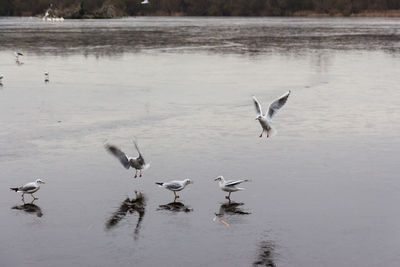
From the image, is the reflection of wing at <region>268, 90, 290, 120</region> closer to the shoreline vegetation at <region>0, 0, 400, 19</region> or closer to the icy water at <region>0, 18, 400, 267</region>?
the icy water at <region>0, 18, 400, 267</region>

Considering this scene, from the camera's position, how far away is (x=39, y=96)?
27.5m

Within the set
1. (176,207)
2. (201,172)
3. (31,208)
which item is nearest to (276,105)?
(201,172)

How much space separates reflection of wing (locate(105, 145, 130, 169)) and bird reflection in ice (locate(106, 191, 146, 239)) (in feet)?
3.55

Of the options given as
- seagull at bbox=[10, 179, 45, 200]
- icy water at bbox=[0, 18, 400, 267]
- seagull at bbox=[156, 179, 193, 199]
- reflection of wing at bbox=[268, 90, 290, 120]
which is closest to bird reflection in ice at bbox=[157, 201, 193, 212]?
icy water at bbox=[0, 18, 400, 267]

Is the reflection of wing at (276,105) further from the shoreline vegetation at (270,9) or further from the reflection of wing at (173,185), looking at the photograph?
the shoreline vegetation at (270,9)

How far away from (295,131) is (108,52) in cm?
3241

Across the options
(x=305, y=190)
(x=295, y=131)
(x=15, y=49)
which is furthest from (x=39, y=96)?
(x=15, y=49)

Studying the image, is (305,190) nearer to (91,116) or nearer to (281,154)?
(281,154)

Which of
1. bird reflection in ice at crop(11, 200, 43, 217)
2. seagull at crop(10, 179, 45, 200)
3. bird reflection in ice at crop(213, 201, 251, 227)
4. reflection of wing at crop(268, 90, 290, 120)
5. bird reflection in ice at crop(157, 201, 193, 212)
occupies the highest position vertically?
reflection of wing at crop(268, 90, 290, 120)

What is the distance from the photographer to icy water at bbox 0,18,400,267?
10648 mm

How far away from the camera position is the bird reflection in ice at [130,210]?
38.5 feet

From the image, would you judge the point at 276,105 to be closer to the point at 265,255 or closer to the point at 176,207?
the point at 176,207

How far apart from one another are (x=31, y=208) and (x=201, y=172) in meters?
4.13

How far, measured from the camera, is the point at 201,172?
15055 mm
